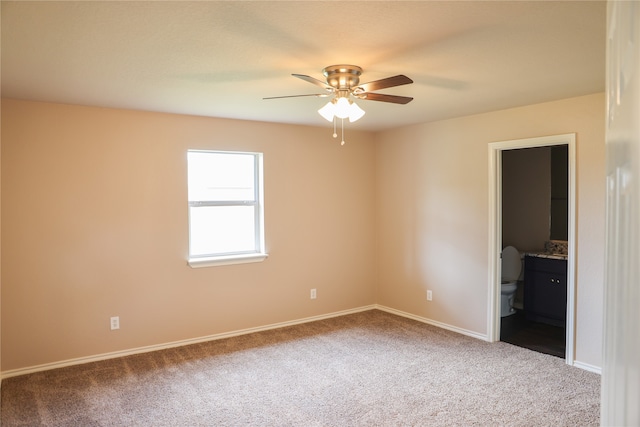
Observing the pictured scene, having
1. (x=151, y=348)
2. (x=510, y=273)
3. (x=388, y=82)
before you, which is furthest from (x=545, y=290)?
(x=151, y=348)

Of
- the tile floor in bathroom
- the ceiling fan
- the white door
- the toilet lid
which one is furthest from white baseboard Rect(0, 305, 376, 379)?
the white door

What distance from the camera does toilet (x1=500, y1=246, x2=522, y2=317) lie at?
206 inches

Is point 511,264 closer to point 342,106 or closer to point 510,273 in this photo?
point 510,273

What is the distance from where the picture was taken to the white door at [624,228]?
1.27 ft

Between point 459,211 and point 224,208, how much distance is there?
2.47 meters

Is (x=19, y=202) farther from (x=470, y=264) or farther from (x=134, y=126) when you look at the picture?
(x=470, y=264)

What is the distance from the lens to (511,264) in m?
5.37

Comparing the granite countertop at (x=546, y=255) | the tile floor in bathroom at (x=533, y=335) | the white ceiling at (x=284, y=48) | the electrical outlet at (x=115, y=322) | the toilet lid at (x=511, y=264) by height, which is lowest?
the tile floor in bathroom at (x=533, y=335)

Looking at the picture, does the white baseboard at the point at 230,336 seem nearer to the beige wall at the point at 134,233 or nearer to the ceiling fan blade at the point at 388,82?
the beige wall at the point at 134,233

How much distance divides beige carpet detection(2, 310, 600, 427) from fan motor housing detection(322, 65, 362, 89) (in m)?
2.15

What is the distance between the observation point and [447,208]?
15.4 ft

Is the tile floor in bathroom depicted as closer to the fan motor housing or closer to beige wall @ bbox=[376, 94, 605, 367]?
beige wall @ bbox=[376, 94, 605, 367]

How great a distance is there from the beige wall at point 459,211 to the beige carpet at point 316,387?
523 millimetres

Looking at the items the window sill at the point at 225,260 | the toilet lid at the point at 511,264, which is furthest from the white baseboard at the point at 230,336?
the toilet lid at the point at 511,264
